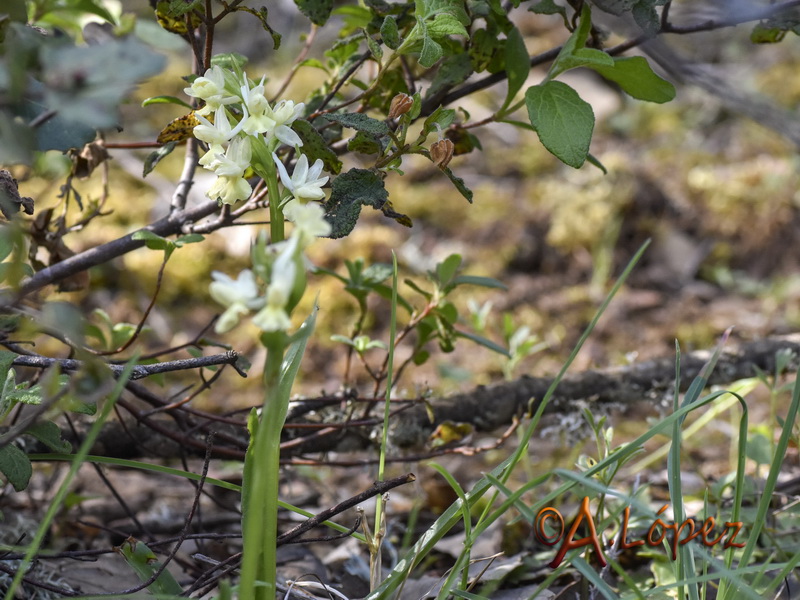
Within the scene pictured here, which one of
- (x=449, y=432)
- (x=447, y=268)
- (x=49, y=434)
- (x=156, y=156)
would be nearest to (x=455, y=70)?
(x=447, y=268)

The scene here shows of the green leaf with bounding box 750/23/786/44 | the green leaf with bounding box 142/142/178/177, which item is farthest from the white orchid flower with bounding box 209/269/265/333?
the green leaf with bounding box 750/23/786/44

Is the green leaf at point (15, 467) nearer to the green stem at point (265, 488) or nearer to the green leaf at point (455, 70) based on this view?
the green stem at point (265, 488)

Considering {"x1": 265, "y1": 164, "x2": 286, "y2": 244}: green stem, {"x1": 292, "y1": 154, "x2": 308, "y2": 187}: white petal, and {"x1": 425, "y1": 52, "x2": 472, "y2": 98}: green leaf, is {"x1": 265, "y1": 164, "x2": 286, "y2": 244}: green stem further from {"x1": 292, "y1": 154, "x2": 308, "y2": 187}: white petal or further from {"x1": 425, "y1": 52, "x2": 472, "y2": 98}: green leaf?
{"x1": 425, "y1": 52, "x2": 472, "y2": 98}: green leaf

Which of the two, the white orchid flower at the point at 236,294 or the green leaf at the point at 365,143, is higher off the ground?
the green leaf at the point at 365,143

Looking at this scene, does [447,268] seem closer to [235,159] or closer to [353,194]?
[353,194]

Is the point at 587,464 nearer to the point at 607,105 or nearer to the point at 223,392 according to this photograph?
the point at 223,392

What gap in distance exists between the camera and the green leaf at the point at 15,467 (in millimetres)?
752

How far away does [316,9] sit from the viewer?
3.22ft

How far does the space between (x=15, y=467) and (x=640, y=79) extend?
88cm

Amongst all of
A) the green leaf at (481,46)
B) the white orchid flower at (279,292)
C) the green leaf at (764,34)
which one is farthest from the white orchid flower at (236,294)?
the green leaf at (764,34)

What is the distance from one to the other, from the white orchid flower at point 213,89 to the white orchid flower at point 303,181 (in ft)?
0.27

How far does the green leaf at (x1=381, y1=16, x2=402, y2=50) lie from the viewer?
2.66ft

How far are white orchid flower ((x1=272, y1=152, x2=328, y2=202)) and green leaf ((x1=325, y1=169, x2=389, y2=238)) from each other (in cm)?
7

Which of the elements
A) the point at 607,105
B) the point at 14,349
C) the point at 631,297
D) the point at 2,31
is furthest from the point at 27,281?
the point at 607,105
